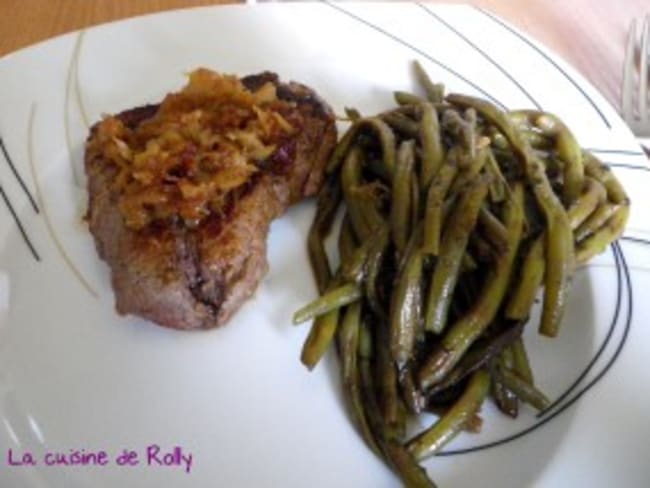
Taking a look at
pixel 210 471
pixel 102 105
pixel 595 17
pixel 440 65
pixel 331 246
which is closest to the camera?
pixel 210 471

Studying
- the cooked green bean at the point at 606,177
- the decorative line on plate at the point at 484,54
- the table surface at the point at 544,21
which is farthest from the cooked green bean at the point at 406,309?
the table surface at the point at 544,21

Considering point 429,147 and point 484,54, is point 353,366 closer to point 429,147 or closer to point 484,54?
point 429,147

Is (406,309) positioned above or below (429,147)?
below

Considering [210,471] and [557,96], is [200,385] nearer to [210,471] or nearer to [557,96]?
[210,471]

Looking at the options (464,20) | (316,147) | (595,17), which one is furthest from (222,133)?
(595,17)

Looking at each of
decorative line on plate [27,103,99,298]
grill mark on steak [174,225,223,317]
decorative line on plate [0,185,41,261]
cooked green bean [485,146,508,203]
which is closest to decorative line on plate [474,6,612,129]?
cooked green bean [485,146,508,203]

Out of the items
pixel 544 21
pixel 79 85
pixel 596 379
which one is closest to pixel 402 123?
pixel 596 379

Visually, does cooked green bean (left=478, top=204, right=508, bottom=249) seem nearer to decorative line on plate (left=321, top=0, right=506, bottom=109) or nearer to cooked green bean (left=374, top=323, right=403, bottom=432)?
cooked green bean (left=374, top=323, right=403, bottom=432)
